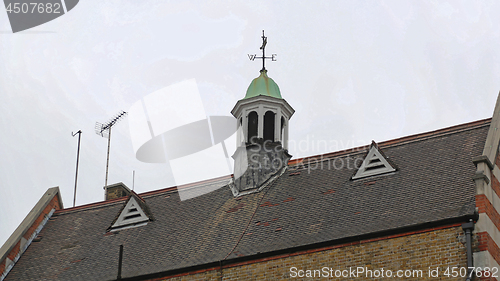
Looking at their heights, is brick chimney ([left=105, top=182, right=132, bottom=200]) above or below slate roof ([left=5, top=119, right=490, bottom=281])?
above

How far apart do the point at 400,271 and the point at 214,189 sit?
10716mm

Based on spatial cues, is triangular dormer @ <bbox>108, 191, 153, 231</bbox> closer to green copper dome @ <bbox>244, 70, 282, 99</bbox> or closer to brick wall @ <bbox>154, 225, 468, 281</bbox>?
brick wall @ <bbox>154, 225, 468, 281</bbox>

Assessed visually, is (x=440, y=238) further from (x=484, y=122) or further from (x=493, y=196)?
(x=484, y=122)

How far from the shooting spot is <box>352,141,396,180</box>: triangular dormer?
2458 centimetres

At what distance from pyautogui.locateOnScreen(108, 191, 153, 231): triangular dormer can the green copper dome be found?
21.1ft

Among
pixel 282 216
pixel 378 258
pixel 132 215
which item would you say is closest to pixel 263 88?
pixel 132 215

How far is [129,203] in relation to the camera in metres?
28.4

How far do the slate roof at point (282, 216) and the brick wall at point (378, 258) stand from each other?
0.96 ft

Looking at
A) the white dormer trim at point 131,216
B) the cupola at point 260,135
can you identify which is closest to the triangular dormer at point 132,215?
the white dormer trim at point 131,216

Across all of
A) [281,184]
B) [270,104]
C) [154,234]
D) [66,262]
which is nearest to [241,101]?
[270,104]

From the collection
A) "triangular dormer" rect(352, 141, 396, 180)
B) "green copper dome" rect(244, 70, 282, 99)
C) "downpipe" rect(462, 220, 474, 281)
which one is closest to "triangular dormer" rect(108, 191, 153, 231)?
"green copper dome" rect(244, 70, 282, 99)

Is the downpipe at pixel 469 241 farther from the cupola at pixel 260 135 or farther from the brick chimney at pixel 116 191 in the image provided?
the brick chimney at pixel 116 191

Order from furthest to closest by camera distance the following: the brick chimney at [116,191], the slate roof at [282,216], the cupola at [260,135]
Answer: the brick chimney at [116,191] → the cupola at [260,135] → the slate roof at [282,216]

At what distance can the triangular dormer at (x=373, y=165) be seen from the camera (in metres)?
24.6
